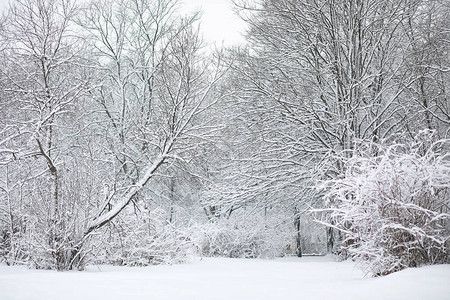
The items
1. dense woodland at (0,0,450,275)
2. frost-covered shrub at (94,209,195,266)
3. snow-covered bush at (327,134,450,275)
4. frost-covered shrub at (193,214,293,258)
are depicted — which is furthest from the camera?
frost-covered shrub at (193,214,293,258)

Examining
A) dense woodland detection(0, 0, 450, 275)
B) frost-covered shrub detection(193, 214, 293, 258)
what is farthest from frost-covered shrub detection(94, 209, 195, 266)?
frost-covered shrub detection(193, 214, 293, 258)

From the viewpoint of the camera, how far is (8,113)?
891 centimetres

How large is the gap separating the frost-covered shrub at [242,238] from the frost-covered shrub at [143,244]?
3504 mm

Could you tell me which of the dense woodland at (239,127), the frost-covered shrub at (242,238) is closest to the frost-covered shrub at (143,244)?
the dense woodland at (239,127)

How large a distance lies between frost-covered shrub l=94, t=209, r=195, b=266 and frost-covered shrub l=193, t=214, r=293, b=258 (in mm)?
3504

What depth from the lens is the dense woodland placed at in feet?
13.8

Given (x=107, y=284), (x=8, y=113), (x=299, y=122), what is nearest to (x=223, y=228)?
(x=299, y=122)

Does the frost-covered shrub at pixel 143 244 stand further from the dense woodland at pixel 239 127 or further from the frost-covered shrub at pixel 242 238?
the frost-covered shrub at pixel 242 238

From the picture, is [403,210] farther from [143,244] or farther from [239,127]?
[239,127]

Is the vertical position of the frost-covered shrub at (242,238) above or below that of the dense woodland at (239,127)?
below

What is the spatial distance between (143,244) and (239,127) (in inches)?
201

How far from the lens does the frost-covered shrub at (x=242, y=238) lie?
1305 cm

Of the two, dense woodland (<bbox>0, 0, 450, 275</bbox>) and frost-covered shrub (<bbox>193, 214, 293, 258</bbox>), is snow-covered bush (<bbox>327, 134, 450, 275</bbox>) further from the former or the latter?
frost-covered shrub (<bbox>193, 214, 293, 258</bbox>)

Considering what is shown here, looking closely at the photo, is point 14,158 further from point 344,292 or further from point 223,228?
point 223,228
